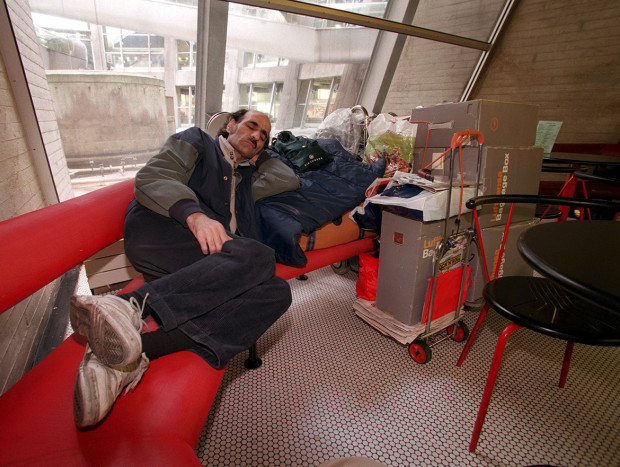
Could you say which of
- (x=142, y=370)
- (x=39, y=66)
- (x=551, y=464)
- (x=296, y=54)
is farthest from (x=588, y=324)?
(x=296, y=54)

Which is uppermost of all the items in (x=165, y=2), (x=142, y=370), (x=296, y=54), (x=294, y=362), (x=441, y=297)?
(x=165, y=2)

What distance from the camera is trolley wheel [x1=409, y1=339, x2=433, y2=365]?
5.33 ft

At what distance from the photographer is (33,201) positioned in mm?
1979

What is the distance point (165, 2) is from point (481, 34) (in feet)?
13.5

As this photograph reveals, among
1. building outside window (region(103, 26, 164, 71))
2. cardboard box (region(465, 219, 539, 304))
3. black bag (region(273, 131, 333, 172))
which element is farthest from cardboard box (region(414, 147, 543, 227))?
building outside window (region(103, 26, 164, 71))

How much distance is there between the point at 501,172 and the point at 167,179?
1.82 m

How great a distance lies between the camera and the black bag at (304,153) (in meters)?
2.12

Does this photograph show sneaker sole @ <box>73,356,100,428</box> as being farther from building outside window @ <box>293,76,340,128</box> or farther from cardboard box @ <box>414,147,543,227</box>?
building outside window @ <box>293,76,340,128</box>

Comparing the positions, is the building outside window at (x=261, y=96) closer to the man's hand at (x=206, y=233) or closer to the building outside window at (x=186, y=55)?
the building outside window at (x=186, y=55)

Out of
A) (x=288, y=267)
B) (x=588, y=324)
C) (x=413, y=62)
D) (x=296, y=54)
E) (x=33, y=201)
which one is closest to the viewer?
(x=588, y=324)

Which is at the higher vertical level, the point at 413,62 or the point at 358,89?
the point at 413,62

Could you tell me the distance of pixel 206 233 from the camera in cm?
128

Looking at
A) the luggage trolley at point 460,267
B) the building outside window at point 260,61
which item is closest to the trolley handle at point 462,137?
the luggage trolley at point 460,267

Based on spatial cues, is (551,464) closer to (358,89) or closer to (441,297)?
(441,297)
